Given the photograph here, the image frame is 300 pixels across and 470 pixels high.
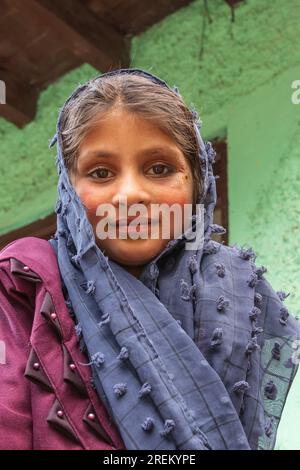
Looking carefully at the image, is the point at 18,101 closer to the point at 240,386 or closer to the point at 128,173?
the point at 128,173

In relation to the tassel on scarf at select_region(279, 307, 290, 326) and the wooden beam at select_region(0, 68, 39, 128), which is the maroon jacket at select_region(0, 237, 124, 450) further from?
the wooden beam at select_region(0, 68, 39, 128)

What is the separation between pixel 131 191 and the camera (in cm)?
153

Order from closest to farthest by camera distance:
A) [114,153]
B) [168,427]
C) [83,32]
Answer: [168,427] < [114,153] < [83,32]

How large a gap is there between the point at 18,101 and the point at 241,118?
96 cm

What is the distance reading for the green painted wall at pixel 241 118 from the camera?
2717 millimetres

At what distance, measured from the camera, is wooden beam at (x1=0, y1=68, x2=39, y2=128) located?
3.48 metres

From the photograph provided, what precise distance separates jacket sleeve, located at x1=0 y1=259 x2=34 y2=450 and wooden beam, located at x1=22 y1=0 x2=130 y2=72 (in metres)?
1.72

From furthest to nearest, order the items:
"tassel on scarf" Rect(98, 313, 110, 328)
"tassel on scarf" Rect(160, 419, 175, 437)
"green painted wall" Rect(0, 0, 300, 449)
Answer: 1. "green painted wall" Rect(0, 0, 300, 449)
2. "tassel on scarf" Rect(98, 313, 110, 328)
3. "tassel on scarf" Rect(160, 419, 175, 437)

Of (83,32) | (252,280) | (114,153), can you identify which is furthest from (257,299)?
(83,32)

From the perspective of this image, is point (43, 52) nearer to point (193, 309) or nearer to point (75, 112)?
point (75, 112)

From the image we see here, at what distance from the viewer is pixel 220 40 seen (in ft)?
10.3

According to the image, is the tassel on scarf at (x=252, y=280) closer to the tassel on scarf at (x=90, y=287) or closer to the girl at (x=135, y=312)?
the girl at (x=135, y=312)

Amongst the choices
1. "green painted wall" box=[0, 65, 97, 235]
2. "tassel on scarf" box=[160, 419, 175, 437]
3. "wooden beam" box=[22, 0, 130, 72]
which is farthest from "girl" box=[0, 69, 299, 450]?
"green painted wall" box=[0, 65, 97, 235]

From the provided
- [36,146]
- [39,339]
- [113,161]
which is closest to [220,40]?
[36,146]
